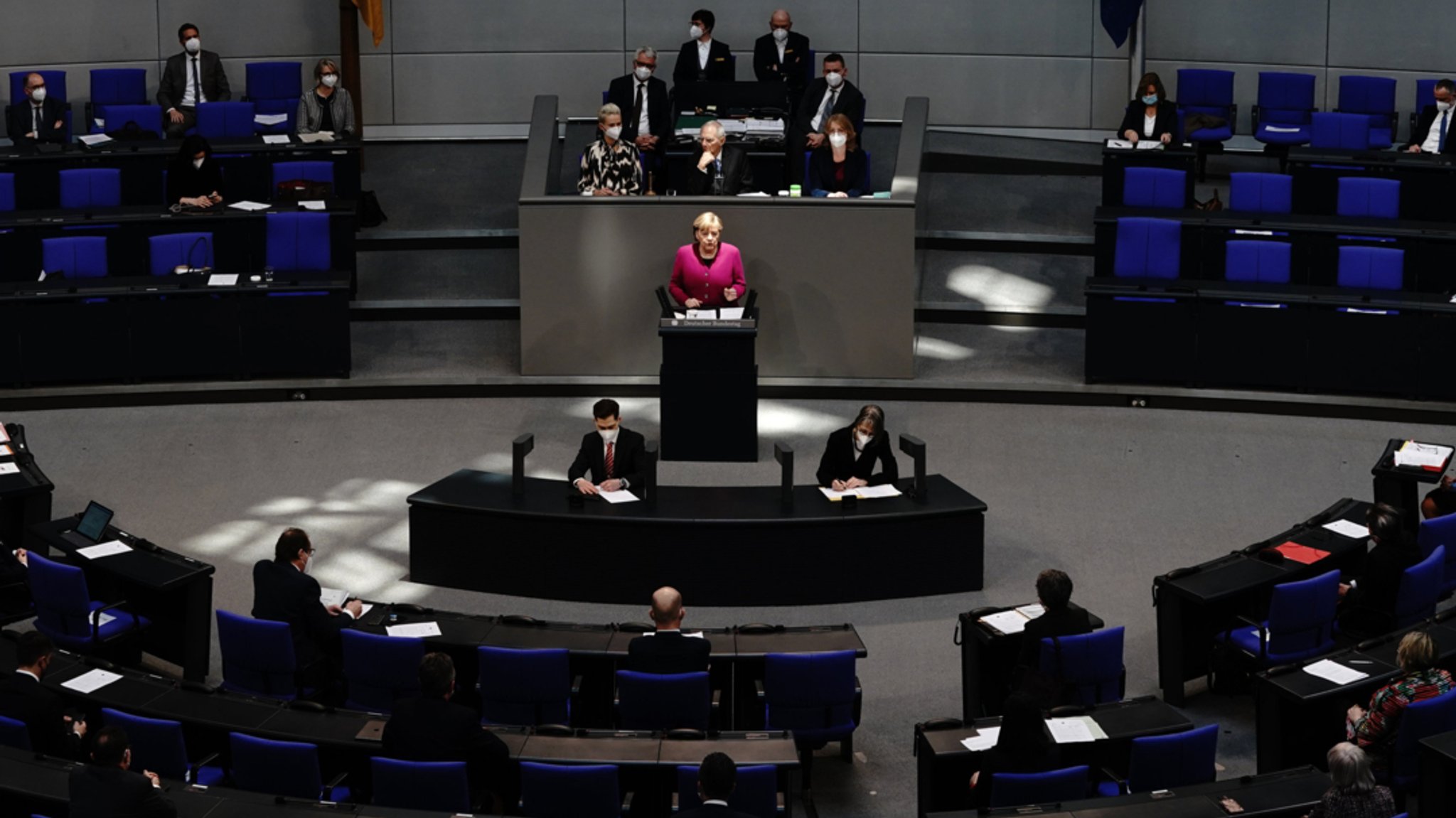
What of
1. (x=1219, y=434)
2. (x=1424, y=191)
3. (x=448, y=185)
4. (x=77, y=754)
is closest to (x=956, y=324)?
(x=1219, y=434)

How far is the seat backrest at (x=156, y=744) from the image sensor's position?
741 cm

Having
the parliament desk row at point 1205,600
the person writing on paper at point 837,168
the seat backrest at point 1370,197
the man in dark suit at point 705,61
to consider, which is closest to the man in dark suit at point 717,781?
the parliament desk row at point 1205,600

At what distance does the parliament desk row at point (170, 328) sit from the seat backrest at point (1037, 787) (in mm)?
7953

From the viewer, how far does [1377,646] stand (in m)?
8.54

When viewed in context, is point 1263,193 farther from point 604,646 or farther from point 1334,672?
point 604,646

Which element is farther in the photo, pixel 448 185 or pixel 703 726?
pixel 448 185

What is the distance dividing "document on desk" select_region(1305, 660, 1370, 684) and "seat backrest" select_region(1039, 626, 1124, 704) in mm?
853

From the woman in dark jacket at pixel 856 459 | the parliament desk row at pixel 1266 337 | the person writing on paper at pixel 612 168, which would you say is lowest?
the woman in dark jacket at pixel 856 459

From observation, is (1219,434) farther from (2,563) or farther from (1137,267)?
(2,563)

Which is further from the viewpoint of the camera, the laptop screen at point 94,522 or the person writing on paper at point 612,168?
the person writing on paper at point 612,168

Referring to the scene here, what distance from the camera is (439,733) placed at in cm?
728

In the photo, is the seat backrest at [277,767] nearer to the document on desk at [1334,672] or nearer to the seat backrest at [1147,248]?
the document on desk at [1334,672]

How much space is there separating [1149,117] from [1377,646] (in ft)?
28.0

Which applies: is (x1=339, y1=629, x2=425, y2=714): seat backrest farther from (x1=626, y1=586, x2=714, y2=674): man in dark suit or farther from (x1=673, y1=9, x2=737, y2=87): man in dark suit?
(x1=673, y1=9, x2=737, y2=87): man in dark suit
